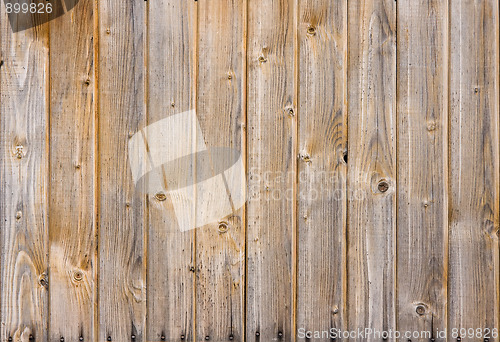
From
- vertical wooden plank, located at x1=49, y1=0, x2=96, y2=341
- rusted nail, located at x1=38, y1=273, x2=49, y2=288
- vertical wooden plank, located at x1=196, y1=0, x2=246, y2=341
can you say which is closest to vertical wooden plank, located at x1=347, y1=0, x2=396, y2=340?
vertical wooden plank, located at x1=196, y1=0, x2=246, y2=341

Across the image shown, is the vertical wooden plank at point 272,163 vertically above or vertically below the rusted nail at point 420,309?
above

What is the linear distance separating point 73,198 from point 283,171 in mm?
715

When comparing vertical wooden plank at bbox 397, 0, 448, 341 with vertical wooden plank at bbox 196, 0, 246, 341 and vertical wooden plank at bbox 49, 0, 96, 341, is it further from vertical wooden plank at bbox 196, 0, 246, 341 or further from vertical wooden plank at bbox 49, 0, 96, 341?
vertical wooden plank at bbox 49, 0, 96, 341

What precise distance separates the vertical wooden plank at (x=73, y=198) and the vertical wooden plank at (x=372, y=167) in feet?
2.88

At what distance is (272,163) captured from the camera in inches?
50.1

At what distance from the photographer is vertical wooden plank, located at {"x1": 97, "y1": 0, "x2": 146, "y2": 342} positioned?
4.19ft

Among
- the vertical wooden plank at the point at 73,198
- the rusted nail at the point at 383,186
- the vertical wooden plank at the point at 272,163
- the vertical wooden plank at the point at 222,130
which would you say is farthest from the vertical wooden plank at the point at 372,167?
the vertical wooden plank at the point at 73,198

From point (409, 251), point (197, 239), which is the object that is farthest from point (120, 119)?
point (409, 251)

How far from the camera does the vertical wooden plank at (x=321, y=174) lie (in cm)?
127

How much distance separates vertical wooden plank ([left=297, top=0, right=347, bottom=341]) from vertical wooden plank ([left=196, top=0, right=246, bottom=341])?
20 cm

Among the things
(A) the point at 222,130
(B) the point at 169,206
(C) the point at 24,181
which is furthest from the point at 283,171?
(C) the point at 24,181

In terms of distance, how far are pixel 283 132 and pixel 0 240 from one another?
3.38 feet

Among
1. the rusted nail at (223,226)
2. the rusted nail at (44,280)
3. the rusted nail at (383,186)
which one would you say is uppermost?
the rusted nail at (383,186)

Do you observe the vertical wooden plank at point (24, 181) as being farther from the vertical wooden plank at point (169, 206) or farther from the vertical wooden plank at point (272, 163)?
the vertical wooden plank at point (272, 163)
